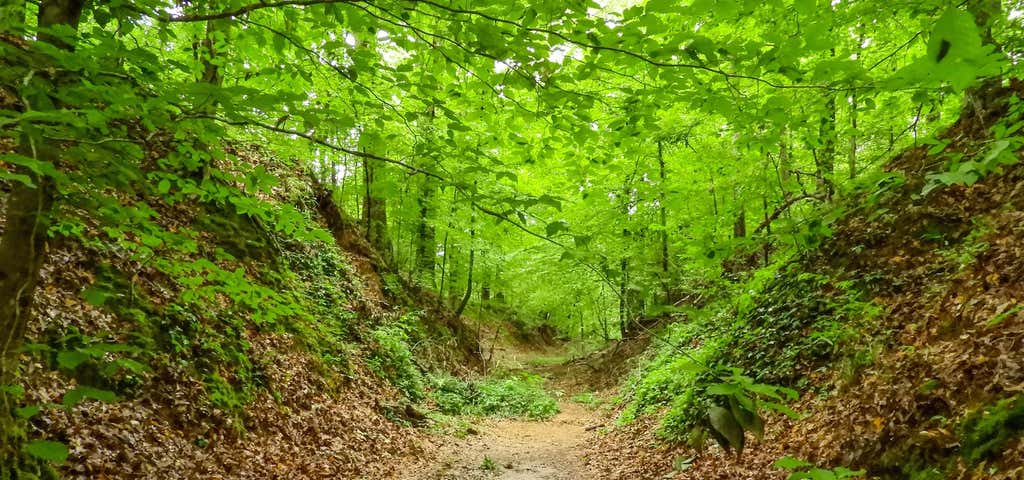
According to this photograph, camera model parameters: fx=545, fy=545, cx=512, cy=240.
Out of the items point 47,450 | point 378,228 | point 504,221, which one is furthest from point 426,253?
point 47,450

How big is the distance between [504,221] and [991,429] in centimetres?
358

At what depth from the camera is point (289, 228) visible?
407 centimetres

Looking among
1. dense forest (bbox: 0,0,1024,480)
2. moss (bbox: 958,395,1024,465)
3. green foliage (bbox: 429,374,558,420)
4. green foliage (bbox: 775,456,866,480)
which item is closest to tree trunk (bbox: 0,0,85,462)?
dense forest (bbox: 0,0,1024,480)

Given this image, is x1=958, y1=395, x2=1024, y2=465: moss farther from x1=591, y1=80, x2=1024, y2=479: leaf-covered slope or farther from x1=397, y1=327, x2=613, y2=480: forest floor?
Answer: x1=397, y1=327, x2=613, y2=480: forest floor

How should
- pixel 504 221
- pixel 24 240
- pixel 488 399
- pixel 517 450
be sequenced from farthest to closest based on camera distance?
pixel 488 399
pixel 517 450
pixel 504 221
pixel 24 240

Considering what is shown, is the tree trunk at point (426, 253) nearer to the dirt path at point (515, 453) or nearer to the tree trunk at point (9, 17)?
the dirt path at point (515, 453)

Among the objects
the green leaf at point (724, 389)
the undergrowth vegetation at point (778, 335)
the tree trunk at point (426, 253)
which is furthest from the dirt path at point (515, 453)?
the tree trunk at point (426, 253)

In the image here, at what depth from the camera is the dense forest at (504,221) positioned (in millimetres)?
2545

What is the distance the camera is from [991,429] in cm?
366

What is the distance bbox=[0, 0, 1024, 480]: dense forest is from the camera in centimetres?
254

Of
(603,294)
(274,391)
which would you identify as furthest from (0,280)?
(603,294)

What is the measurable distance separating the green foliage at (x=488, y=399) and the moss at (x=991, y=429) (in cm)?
1035

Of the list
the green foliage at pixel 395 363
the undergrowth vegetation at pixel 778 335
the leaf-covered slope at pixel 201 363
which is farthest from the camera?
the green foliage at pixel 395 363

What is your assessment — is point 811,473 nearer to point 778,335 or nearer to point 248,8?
point 248,8
